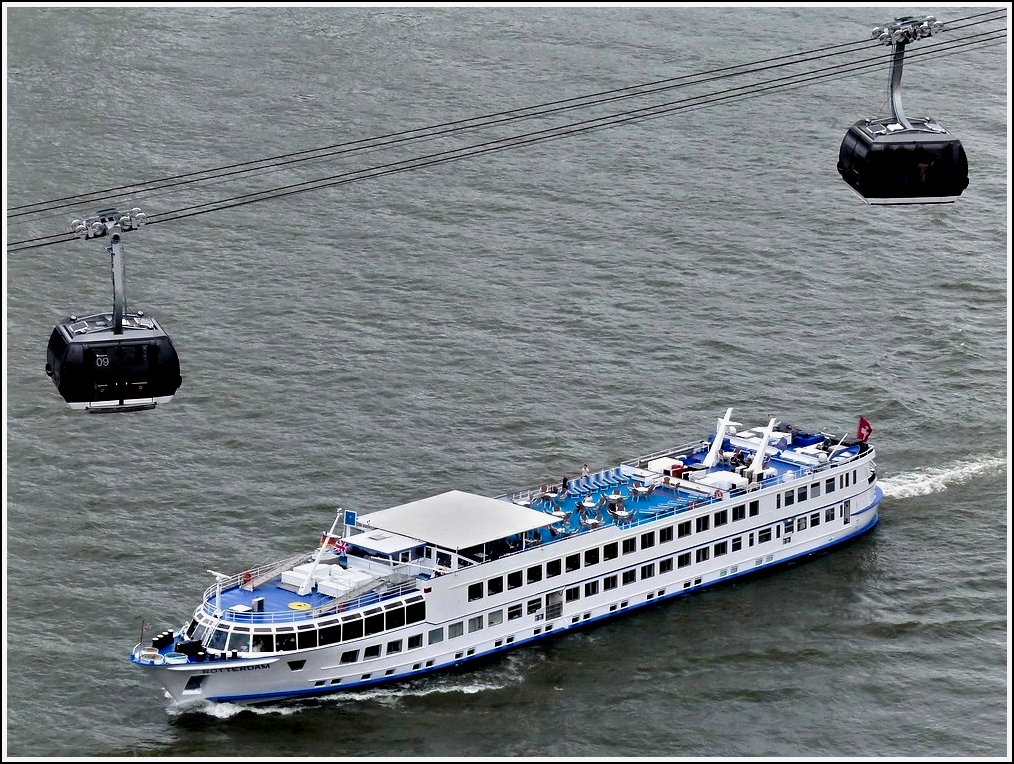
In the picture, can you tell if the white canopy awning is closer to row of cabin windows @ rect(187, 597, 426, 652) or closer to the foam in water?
row of cabin windows @ rect(187, 597, 426, 652)

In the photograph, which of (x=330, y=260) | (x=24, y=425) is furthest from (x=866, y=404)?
(x=24, y=425)

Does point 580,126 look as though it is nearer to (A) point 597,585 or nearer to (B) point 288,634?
(A) point 597,585

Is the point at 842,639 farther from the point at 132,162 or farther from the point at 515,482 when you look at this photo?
the point at 132,162

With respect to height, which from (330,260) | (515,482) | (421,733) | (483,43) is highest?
(483,43)

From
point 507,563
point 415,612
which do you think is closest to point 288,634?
point 415,612

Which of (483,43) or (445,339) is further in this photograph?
(483,43)

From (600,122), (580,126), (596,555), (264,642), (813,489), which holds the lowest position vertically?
(264,642)
